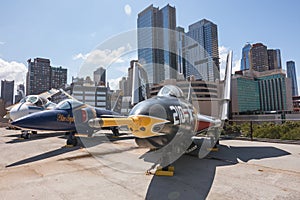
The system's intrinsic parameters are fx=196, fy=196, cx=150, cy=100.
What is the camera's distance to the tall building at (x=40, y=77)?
13838cm

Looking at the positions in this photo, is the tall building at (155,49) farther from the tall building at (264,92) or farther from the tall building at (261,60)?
the tall building at (261,60)

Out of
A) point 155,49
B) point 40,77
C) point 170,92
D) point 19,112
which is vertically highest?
point 40,77

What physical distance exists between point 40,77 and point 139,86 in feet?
502

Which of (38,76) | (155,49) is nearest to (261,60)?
(38,76)

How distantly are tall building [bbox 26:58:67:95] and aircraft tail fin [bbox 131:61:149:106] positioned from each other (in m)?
145

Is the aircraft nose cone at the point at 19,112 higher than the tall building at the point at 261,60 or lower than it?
lower

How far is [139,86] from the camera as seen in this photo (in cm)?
1245

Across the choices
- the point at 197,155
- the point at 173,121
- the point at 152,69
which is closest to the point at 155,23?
the point at 152,69

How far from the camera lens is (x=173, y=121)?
556 cm

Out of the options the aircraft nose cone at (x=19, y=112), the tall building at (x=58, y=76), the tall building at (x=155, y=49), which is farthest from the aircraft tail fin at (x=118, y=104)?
the tall building at (x=58, y=76)

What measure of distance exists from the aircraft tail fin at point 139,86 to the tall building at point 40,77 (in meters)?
145

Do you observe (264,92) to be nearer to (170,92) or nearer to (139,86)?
(139,86)

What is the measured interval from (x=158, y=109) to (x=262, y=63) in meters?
226

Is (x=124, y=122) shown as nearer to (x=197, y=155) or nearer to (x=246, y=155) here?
(x=197, y=155)
